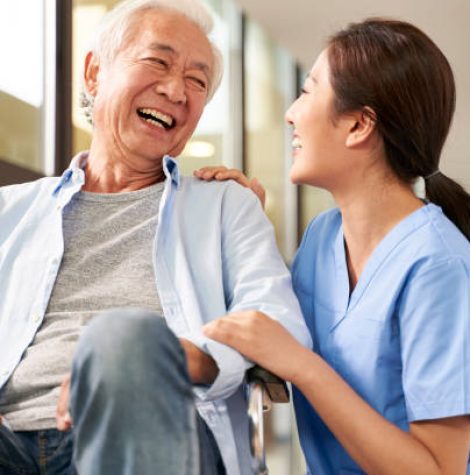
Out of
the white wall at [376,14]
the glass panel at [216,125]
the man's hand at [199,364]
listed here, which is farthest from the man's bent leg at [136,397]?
the white wall at [376,14]

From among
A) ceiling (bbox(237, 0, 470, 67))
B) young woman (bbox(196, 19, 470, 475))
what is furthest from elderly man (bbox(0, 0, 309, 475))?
ceiling (bbox(237, 0, 470, 67))

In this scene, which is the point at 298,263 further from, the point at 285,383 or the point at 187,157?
the point at 187,157

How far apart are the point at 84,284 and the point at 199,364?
0.36m

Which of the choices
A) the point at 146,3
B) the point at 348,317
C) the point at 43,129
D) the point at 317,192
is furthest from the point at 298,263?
the point at 317,192

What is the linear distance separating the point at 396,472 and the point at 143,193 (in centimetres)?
66

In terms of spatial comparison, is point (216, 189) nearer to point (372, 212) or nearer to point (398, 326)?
point (372, 212)

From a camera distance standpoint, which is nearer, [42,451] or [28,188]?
[42,451]

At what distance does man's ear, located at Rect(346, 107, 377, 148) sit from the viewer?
1.62 m

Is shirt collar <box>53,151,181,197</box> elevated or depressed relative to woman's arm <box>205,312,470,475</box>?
elevated

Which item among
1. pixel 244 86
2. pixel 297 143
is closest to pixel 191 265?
pixel 297 143

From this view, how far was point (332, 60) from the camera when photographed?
1.67 metres

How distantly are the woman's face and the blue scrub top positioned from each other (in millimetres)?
129

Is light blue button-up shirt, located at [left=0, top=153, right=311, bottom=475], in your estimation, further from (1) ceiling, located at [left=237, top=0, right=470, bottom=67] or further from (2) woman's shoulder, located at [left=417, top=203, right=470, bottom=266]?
(1) ceiling, located at [left=237, top=0, right=470, bottom=67]

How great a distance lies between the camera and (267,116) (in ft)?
23.3
